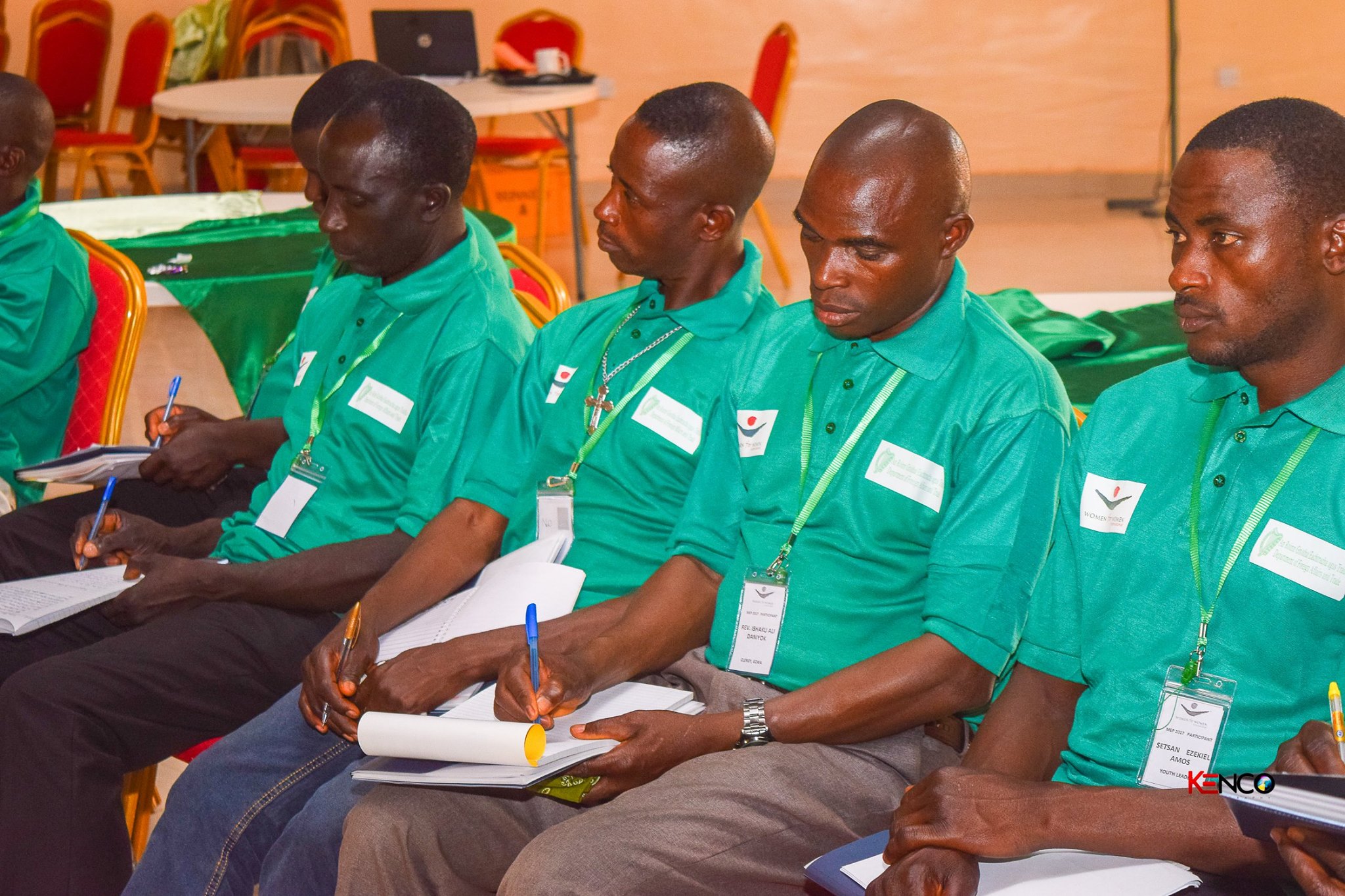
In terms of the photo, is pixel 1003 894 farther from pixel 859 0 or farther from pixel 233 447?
pixel 859 0

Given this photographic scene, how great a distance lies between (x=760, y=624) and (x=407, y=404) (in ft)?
2.63

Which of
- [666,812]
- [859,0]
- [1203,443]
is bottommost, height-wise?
[666,812]

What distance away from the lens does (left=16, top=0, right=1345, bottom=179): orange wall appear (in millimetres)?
8820


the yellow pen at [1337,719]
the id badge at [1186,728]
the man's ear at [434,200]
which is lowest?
the id badge at [1186,728]

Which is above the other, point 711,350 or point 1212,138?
point 1212,138

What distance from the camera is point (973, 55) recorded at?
350 inches

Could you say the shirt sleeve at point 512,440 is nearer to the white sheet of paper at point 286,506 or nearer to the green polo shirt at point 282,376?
the white sheet of paper at point 286,506

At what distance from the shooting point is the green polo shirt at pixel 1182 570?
4.71 ft

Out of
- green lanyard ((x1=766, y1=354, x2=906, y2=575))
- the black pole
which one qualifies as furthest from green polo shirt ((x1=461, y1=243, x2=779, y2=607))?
the black pole

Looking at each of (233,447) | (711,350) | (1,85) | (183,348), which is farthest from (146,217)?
(711,350)

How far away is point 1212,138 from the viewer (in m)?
1.51

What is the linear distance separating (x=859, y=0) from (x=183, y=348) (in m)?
6.11

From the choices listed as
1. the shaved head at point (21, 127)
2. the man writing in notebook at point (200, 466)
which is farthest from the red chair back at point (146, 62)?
the man writing in notebook at point (200, 466)

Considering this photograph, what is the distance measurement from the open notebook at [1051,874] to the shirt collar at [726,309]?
90 cm
